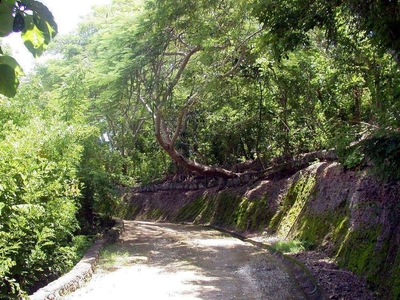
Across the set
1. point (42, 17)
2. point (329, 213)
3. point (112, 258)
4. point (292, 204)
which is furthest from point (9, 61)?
point (292, 204)

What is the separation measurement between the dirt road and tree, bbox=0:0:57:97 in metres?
5.60

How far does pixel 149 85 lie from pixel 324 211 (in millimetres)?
7788

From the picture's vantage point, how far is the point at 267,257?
33.2 feet

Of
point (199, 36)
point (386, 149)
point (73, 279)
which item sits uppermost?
point (199, 36)

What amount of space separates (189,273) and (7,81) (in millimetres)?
7730

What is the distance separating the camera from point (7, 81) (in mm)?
1742

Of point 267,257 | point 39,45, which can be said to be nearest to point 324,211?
point 267,257

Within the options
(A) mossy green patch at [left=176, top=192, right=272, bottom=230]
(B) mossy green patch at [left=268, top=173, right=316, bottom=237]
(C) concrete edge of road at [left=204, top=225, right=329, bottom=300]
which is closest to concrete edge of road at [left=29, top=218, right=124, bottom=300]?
(C) concrete edge of road at [left=204, top=225, right=329, bottom=300]

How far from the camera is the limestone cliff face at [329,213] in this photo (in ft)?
20.2

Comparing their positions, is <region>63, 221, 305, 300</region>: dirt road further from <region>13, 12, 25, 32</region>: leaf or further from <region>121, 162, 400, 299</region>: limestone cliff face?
<region>13, 12, 25, 32</region>: leaf

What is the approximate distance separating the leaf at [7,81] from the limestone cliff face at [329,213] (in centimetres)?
510

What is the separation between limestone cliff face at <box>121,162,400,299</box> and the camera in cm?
617

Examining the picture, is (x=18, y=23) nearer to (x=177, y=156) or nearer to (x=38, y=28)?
(x=38, y=28)

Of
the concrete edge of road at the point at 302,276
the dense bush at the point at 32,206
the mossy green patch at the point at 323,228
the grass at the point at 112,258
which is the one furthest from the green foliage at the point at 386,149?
the grass at the point at 112,258
